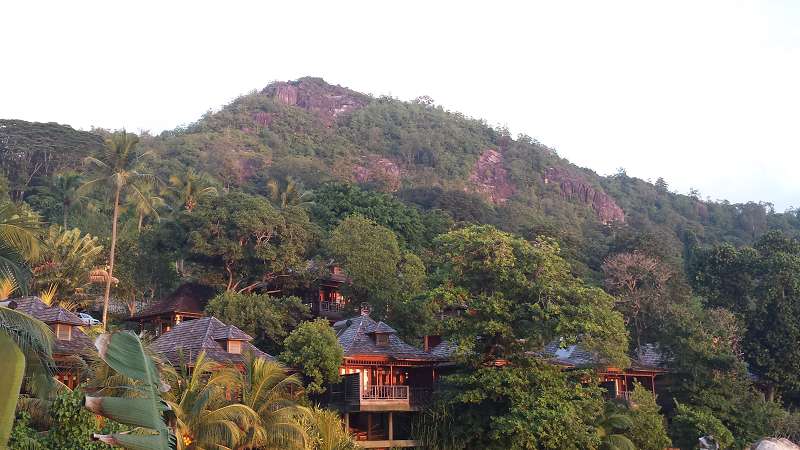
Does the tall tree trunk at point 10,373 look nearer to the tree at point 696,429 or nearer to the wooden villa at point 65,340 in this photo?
the wooden villa at point 65,340

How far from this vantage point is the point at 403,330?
1357 inches

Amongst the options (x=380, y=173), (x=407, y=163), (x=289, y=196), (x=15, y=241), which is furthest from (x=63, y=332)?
(x=407, y=163)

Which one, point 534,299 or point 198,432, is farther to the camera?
point 534,299

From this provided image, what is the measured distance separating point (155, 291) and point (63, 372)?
25.3m

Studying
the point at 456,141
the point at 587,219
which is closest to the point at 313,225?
the point at 587,219

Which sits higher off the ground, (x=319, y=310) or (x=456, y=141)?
(x=456, y=141)

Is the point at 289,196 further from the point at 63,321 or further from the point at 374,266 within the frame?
the point at 63,321

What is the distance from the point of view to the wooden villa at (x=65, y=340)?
2139 centimetres

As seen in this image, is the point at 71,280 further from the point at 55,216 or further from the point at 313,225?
the point at 55,216

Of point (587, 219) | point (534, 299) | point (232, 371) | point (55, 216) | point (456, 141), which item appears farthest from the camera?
point (456, 141)

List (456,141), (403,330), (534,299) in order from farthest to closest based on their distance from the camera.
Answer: (456,141)
(403,330)
(534,299)

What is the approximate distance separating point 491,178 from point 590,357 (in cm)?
7844

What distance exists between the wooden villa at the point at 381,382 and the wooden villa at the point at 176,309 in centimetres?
1042

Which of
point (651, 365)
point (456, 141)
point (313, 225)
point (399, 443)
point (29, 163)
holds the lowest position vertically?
point (399, 443)
